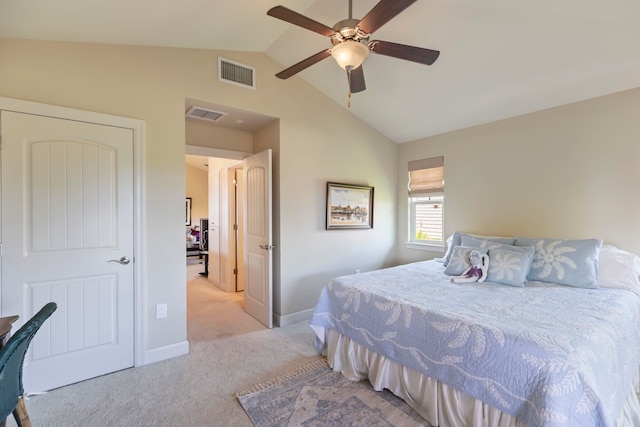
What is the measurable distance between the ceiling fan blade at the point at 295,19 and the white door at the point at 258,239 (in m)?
1.64

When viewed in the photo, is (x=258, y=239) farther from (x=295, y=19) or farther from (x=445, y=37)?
(x=445, y=37)

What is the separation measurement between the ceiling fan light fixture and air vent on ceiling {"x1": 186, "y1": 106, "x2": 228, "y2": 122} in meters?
1.74

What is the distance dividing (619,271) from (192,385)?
3.58 metres

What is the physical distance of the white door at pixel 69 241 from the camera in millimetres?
2074

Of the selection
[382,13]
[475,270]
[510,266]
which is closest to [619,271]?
[510,266]

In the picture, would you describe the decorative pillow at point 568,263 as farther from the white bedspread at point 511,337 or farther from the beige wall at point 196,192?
the beige wall at point 196,192

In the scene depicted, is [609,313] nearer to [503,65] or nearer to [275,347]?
[503,65]

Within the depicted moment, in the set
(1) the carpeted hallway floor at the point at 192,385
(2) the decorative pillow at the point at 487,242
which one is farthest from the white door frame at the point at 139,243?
(2) the decorative pillow at the point at 487,242

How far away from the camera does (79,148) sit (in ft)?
7.52

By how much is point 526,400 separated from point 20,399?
244 cm

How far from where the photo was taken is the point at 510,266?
2.55 m

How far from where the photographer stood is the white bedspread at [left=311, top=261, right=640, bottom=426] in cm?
132

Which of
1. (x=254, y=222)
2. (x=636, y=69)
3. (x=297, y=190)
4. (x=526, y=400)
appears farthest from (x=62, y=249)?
(x=636, y=69)

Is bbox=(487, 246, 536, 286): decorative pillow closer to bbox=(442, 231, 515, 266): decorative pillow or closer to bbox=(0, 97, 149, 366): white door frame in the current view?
bbox=(442, 231, 515, 266): decorative pillow
